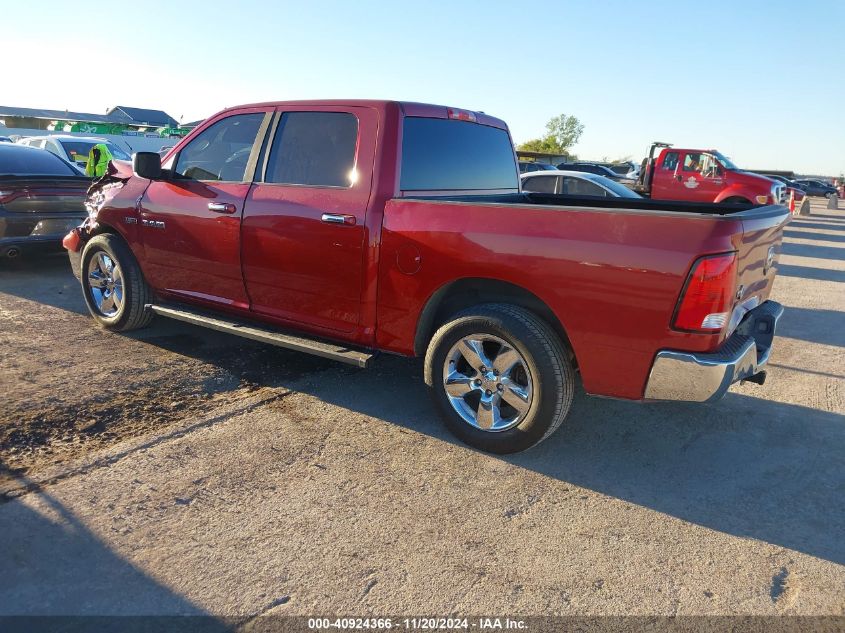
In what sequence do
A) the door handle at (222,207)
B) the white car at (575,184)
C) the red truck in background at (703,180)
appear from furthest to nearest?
the red truck in background at (703,180) < the white car at (575,184) < the door handle at (222,207)

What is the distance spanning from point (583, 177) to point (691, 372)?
9.26m

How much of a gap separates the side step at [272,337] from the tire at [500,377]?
49 cm

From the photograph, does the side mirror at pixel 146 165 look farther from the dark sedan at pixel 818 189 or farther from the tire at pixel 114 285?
the dark sedan at pixel 818 189

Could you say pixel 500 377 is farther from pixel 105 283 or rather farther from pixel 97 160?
pixel 97 160

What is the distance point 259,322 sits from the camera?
15.0 ft

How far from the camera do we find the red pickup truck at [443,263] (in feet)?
9.89

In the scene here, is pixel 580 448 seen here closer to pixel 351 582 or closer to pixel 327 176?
pixel 351 582

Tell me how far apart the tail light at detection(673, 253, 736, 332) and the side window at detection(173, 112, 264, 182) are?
10.2 feet

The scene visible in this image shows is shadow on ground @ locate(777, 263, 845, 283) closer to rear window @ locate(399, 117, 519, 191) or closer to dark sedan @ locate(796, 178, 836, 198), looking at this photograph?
rear window @ locate(399, 117, 519, 191)

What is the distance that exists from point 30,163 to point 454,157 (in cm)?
697

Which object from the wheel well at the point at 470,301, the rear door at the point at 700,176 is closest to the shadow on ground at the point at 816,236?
the rear door at the point at 700,176

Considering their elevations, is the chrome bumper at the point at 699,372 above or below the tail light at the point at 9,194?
below

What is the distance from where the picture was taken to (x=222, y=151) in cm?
471

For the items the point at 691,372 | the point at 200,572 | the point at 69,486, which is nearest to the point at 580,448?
the point at 691,372
